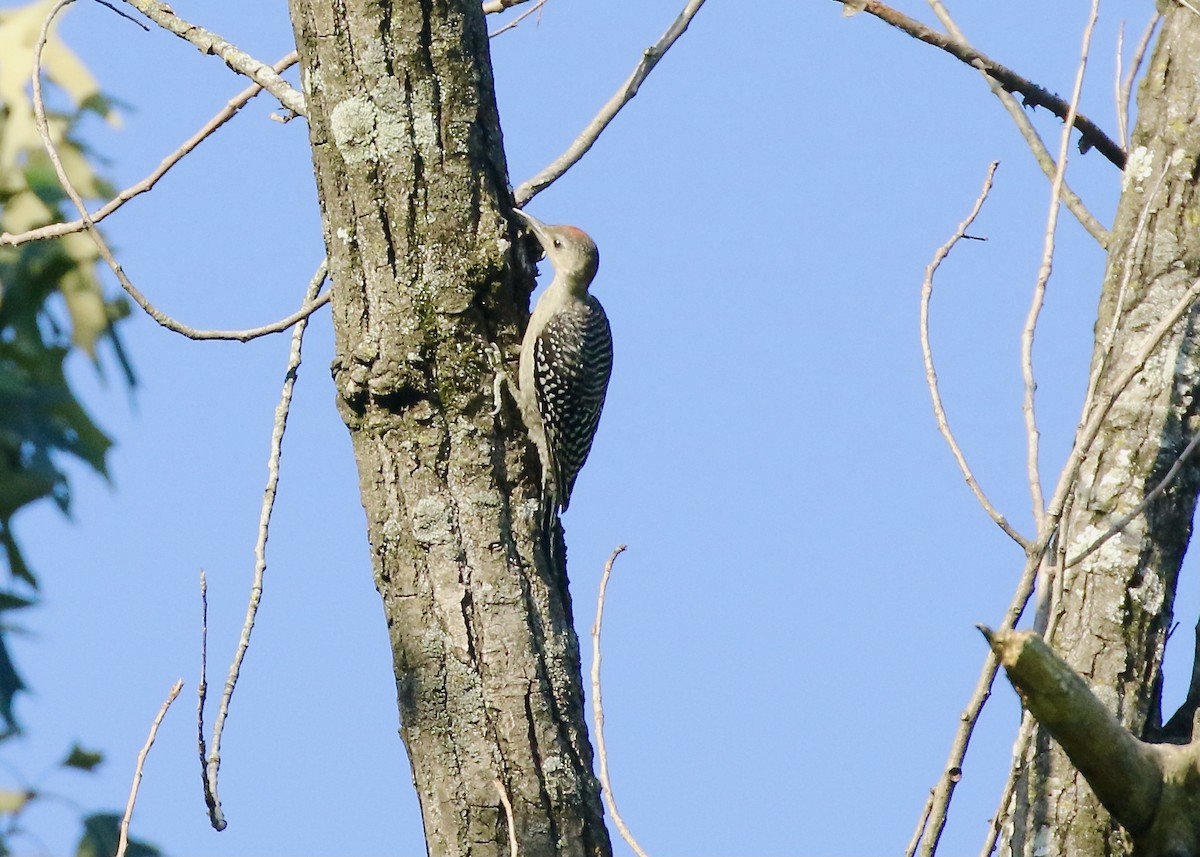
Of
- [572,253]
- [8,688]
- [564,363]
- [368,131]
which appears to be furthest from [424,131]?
[8,688]

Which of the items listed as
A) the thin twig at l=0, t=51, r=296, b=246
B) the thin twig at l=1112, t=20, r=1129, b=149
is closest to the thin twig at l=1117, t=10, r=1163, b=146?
the thin twig at l=1112, t=20, r=1129, b=149

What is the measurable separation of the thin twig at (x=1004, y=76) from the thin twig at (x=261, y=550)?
1926mm

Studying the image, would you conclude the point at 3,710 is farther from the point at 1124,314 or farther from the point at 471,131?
the point at 1124,314

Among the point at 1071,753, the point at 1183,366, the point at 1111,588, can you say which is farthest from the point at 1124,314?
the point at 1071,753

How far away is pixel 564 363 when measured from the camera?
475 cm

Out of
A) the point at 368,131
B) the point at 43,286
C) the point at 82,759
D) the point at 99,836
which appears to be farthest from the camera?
the point at 43,286

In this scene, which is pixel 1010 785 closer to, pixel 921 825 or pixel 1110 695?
pixel 921 825

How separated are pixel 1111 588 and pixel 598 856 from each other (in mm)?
1617

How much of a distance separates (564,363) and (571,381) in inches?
4.0

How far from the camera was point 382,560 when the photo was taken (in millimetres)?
3168

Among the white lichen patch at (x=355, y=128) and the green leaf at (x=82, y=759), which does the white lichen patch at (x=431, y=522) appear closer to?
the white lichen patch at (x=355, y=128)

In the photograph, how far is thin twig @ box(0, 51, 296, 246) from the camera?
3559 millimetres

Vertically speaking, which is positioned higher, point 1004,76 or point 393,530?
point 1004,76

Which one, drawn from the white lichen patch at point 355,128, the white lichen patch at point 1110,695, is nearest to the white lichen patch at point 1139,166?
the white lichen patch at point 1110,695
